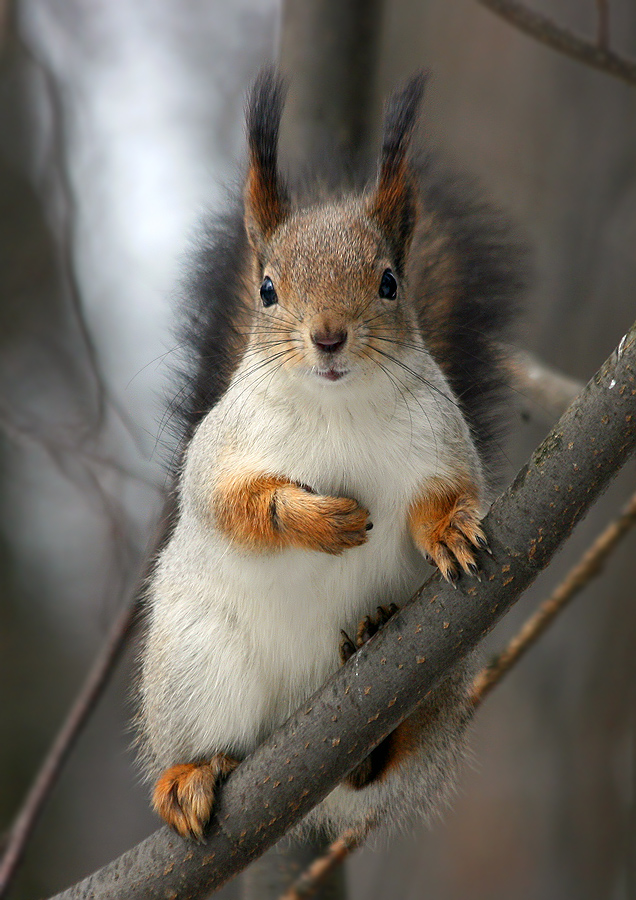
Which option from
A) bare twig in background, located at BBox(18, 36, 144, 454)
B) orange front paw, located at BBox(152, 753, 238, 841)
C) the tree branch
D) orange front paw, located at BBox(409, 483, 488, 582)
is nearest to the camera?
the tree branch

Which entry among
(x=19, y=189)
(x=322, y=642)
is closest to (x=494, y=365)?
(x=322, y=642)

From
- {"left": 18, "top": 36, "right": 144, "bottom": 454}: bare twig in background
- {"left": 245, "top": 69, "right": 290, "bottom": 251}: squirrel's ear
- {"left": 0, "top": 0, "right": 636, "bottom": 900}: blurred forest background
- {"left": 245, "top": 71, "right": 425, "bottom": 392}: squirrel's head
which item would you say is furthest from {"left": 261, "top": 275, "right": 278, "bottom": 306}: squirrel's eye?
{"left": 0, "top": 0, "right": 636, "bottom": 900}: blurred forest background

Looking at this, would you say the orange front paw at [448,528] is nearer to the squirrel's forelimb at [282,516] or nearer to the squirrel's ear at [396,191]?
the squirrel's forelimb at [282,516]

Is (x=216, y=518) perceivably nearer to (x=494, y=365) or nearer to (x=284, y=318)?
(x=284, y=318)

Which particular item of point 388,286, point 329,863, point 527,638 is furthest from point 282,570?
point 329,863

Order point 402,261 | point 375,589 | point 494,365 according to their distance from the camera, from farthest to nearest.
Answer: point 494,365
point 402,261
point 375,589

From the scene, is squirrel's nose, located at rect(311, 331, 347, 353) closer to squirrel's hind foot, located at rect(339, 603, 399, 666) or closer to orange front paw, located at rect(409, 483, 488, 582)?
orange front paw, located at rect(409, 483, 488, 582)
